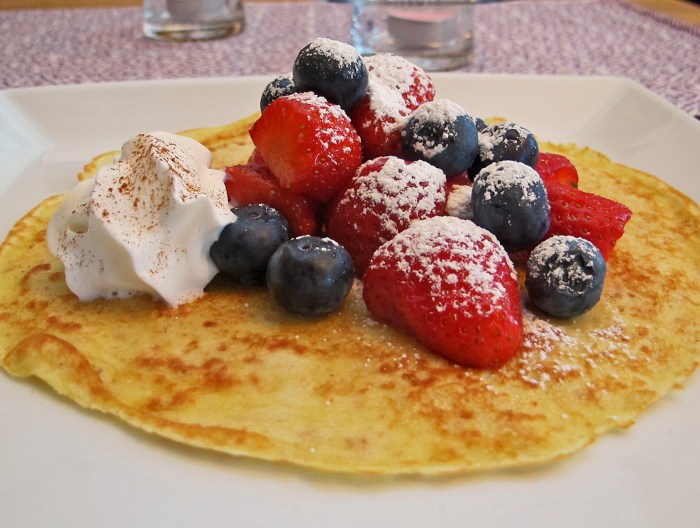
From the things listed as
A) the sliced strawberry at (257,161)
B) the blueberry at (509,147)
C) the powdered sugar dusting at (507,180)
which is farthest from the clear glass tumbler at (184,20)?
the powdered sugar dusting at (507,180)

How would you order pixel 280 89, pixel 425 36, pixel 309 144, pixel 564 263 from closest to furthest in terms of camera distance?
pixel 564 263 → pixel 309 144 → pixel 280 89 → pixel 425 36

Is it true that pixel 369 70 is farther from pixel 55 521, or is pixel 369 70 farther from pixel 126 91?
pixel 55 521

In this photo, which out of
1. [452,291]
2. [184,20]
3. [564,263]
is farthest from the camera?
[184,20]

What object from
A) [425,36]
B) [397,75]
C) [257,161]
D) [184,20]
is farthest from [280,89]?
[184,20]

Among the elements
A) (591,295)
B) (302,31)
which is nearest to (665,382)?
(591,295)

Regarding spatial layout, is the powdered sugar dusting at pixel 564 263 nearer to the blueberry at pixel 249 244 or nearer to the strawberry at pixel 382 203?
the strawberry at pixel 382 203

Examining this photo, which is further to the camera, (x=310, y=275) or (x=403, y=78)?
(x=403, y=78)

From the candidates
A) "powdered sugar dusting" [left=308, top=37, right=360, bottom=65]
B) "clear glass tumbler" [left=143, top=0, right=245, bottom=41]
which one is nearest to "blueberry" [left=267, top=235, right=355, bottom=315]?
"powdered sugar dusting" [left=308, top=37, right=360, bottom=65]

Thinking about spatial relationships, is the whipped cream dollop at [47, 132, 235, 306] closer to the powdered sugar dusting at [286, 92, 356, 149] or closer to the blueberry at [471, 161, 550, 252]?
the powdered sugar dusting at [286, 92, 356, 149]

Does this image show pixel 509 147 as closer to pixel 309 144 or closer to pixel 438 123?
pixel 438 123
